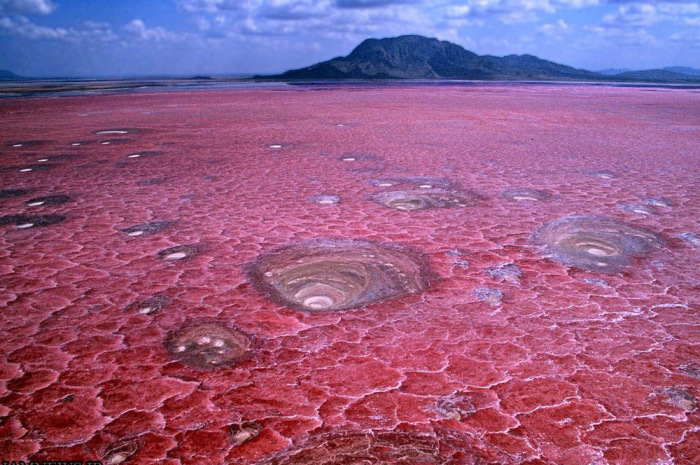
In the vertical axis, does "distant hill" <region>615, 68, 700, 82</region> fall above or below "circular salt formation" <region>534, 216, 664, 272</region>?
above

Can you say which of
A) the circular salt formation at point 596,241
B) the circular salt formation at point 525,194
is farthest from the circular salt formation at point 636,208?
the circular salt formation at point 525,194

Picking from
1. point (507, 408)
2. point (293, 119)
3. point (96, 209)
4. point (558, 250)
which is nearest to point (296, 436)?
point (507, 408)

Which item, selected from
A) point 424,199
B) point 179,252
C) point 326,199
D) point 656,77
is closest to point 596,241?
point 424,199

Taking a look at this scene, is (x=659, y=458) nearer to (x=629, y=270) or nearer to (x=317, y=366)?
(x=317, y=366)

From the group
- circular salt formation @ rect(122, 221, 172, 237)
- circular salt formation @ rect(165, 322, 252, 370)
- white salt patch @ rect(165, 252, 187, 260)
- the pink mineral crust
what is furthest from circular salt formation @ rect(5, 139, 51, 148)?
circular salt formation @ rect(165, 322, 252, 370)

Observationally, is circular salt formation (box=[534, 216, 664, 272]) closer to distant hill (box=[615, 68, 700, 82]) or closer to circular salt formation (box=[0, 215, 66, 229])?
circular salt formation (box=[0, 215, 66, 229])

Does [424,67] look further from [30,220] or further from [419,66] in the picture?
[30,220]
